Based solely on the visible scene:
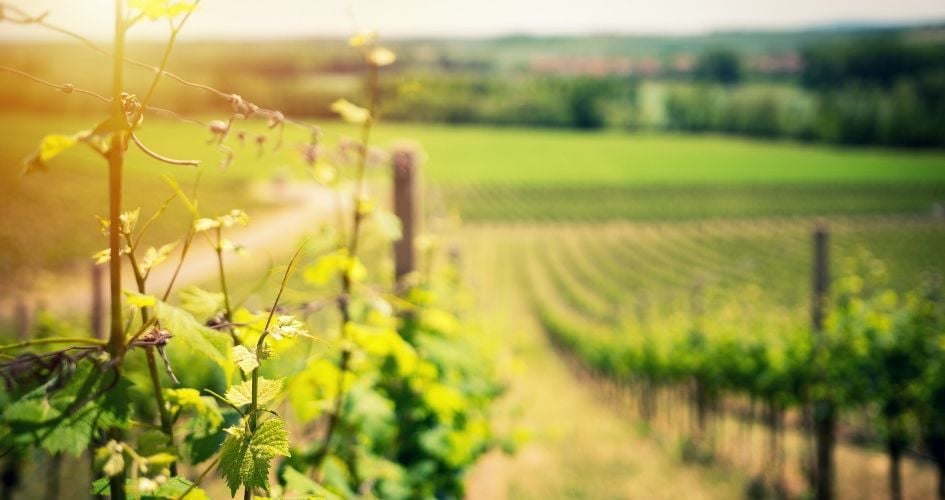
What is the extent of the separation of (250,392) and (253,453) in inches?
3.1

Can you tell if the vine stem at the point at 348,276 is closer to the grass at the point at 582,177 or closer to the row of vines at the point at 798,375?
the row of vines at the point at 798,375

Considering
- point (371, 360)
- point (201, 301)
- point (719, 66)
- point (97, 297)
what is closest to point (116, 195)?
point (201, 301)

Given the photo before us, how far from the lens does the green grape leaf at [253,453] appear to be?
0.82 m

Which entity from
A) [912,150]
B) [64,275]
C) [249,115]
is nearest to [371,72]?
[249,115]

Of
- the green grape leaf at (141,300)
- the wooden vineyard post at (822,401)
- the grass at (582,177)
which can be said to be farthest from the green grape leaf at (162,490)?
the grass at (582,177)

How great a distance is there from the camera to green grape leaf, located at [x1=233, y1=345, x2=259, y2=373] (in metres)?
0.80

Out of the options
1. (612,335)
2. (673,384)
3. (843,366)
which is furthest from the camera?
(612,335)

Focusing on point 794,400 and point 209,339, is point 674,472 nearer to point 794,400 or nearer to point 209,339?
point 794,400

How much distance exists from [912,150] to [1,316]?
99.9 metres

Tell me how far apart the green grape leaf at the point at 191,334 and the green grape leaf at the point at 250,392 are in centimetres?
4

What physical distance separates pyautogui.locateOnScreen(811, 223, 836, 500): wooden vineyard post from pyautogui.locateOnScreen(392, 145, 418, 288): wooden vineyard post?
3.13 m

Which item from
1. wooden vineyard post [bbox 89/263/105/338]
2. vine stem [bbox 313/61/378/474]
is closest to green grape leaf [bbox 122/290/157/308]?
vine stem [bbox 313/61/378/474]

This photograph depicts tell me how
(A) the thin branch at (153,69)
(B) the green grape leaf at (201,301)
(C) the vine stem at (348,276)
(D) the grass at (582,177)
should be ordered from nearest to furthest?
(A) the thin branch at (153,69)
(B) the green grape leaf at (201,301)
(C) the vine stem at (348,276)
(D) the grass at (582,177)

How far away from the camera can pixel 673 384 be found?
9812 millimetres
